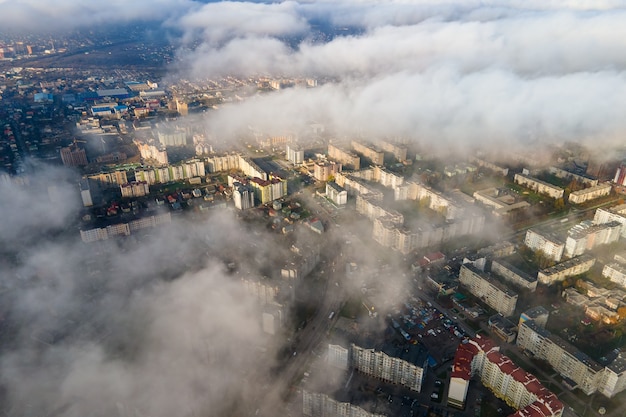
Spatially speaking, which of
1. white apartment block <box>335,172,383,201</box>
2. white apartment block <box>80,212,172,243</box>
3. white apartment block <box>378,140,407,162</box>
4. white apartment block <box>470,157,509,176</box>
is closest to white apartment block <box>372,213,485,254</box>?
white apartment block <box>335,172,383,201</box>

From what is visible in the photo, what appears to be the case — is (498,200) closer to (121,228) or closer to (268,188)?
(268,188)

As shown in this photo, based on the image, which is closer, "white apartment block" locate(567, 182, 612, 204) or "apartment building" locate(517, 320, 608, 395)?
"apartment building" locate(517, 320, 608, 395)

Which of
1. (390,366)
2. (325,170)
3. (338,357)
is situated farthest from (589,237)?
(325,170)

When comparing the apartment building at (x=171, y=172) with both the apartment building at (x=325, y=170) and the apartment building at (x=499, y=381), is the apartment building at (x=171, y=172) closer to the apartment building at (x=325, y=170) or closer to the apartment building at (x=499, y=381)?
the apartment building at (x=325, y=170)

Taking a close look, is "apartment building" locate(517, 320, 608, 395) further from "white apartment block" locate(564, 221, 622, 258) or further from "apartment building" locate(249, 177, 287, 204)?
→ "apartment building" locate(249, 177, 287, 204)

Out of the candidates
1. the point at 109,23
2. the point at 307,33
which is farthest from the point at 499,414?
the point at 109,23

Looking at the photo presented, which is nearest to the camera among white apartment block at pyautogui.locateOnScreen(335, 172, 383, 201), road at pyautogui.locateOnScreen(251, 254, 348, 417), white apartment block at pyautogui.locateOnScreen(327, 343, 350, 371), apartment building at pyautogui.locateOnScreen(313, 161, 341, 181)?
road at pyautogui.locateOnScreen(251, 254, 348, 417)

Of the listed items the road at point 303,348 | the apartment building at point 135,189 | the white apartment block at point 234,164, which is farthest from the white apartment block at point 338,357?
the apartment building at point 135,189
